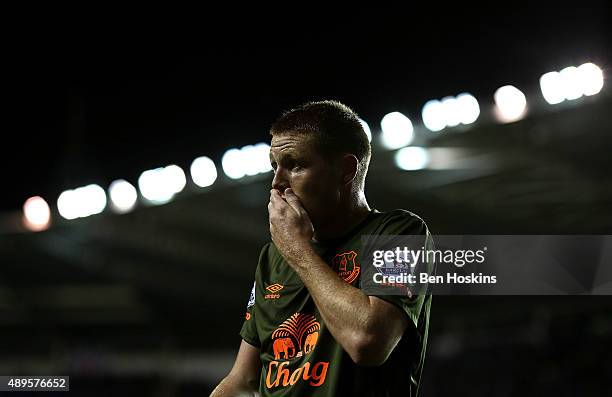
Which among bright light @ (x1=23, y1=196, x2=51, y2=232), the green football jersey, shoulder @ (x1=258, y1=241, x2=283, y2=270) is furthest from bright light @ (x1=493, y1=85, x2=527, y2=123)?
the green football jersey

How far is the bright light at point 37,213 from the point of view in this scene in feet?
38.0

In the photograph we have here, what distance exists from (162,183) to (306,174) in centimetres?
944

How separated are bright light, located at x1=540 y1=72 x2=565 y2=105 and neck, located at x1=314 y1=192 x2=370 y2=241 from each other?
697 centimetres

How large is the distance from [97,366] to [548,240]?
260 inches

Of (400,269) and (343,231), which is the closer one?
(400,269)

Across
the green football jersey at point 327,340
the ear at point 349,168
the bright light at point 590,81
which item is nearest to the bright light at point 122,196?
the bright light at point 590,81

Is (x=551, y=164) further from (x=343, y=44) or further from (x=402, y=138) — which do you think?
(x=343, y=44)

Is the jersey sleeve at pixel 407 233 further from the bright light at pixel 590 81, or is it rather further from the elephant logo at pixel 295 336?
the bright light at pixel 590 81

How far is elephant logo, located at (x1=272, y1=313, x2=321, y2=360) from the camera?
1987mm

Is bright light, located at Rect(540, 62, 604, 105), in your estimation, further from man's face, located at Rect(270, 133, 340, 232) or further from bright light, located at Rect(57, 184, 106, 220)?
man's face, located at Rect(270, 133, 340, 232)

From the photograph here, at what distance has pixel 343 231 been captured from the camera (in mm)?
2170

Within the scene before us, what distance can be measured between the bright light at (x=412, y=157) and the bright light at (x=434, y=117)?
1.41ft

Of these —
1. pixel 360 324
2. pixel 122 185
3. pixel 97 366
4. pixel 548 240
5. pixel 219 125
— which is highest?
pixel 219 125

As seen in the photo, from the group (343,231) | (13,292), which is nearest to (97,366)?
(13,292)
